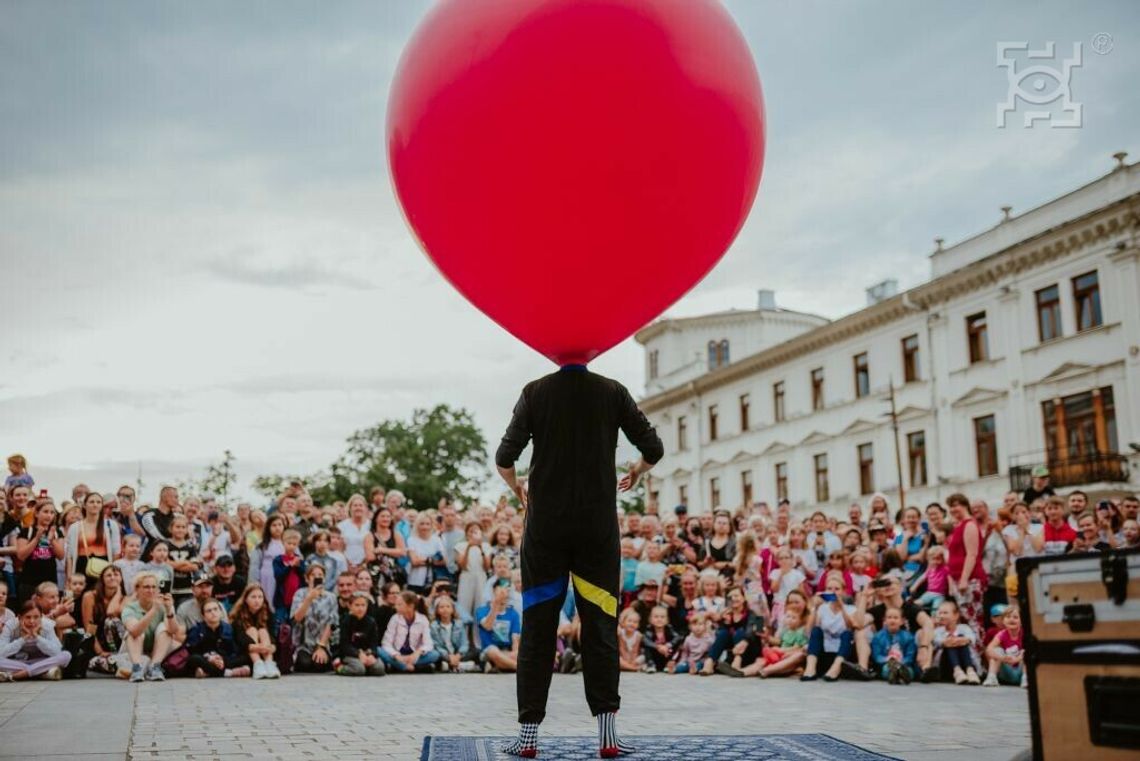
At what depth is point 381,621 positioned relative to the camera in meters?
11.3

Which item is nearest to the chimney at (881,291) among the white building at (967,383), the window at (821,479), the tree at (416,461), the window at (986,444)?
the white building at (967,383)

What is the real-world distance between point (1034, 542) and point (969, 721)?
463 centimetres

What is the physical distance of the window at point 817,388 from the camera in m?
38.3

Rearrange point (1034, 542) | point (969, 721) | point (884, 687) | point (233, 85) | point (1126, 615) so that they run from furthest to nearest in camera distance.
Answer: point (1034, 542) → point (884, 687) → point (233, 85) → point (969, 721) → point (1126, 615)

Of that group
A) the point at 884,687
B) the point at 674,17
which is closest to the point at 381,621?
the point at 884,687

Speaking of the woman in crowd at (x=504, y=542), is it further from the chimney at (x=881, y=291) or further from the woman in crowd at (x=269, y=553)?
the chimney at (x=881, y=291)

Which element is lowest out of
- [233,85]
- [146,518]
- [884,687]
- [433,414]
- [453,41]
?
[884,687]

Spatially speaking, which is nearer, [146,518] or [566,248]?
[566,248]

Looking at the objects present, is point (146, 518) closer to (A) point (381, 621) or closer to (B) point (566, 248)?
(A) point (381, 621)

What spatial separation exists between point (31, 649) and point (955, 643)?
8807 mm

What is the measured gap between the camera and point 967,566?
10312 mm

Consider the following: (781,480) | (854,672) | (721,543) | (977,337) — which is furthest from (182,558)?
(781,480)

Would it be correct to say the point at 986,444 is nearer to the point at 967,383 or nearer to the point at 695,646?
the point at 967,383

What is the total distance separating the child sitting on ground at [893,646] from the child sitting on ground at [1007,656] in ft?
2.34
